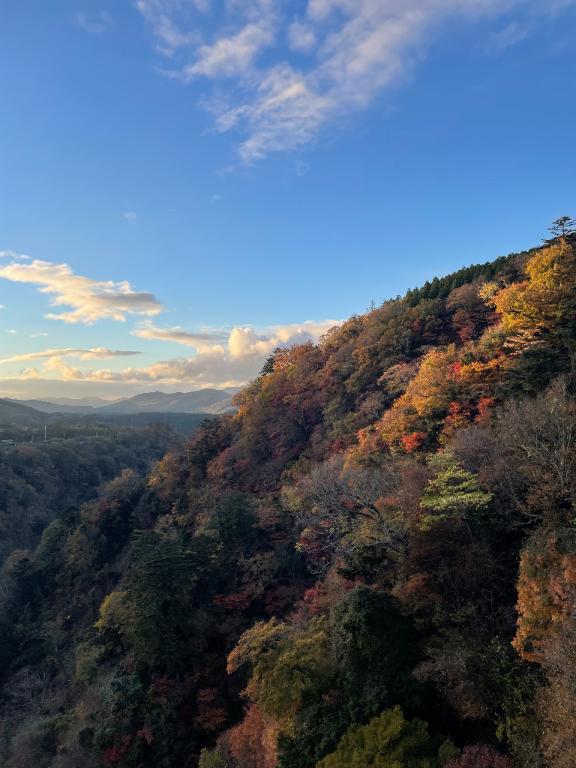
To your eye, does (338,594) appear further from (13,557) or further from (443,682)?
(13,557)

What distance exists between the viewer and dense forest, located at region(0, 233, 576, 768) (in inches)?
510

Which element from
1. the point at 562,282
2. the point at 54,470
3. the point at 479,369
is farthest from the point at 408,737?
the point at 54,470

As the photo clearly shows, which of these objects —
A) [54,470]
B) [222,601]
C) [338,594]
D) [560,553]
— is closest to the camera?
[560,553]

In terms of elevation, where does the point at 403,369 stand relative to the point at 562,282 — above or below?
below

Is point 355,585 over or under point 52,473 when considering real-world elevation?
over

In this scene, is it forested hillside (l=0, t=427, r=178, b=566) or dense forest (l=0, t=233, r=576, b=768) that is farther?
forested hillside (l=0, t=427, r=178, b=566)

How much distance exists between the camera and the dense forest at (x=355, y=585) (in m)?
12.9

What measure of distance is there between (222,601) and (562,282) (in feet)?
93.7

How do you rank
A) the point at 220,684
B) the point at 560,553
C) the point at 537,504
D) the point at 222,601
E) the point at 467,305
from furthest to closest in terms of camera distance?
the point at 467,305 → the point at 222,601 → the point at 220,684 → the point at 537,504 → the point at 560,553

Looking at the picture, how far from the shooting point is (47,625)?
3841 centimetres

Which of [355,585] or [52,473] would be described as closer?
[355,585]

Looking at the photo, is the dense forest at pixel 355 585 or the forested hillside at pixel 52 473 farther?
the forested hillside at pixel 52 473

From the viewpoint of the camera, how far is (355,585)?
1905 cm

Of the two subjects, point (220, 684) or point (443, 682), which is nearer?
point (443, 682)
